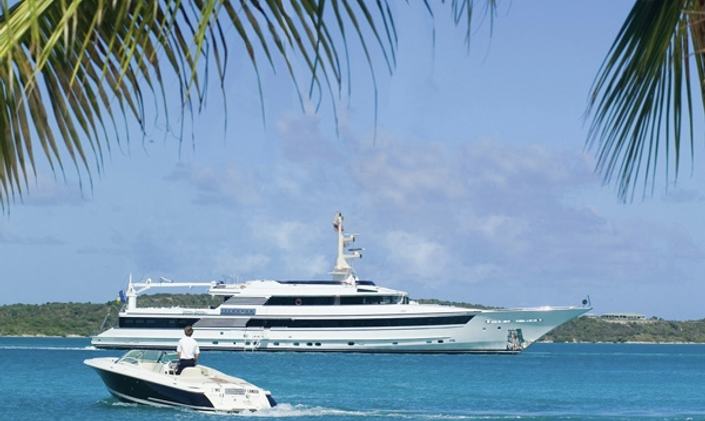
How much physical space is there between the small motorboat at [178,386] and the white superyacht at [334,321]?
119ft

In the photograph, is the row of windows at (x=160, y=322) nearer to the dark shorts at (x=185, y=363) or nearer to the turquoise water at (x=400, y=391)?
the turquoise water at (x=400, y=391)

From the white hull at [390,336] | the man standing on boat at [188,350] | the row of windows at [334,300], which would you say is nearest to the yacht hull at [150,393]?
the man standing on boat at [188,350]

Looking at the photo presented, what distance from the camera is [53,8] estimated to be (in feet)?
7.20

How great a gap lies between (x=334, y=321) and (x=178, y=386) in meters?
39.7

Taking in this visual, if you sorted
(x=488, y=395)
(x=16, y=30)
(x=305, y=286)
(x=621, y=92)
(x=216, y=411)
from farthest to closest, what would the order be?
1. (x=305, y=286)
2. (x=488, y=395)
3. (x=216, y=411)
4. (x=621, y=92)
5. (x=16, y=30)

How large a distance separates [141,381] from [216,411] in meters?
3.03

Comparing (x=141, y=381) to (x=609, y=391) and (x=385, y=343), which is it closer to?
(x=609, y=391)

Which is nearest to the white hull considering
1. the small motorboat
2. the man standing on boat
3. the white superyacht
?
the white superyacht

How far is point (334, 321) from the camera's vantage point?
2660 inches

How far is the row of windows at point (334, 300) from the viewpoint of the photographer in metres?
67.4

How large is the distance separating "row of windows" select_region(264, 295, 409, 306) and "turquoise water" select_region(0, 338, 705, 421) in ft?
10.3

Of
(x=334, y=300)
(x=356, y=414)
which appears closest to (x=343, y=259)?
(x=334, y=300)

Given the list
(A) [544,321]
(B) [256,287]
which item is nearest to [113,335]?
(B) [256,287]

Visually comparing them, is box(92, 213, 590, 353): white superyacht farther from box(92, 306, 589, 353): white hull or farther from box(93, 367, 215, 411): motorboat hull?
box(93, 367, 215, 411): motorboat hull
